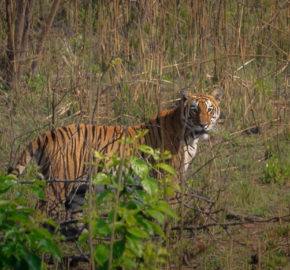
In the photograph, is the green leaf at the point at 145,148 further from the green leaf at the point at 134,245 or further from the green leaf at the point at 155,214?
the green leaf at the point at 134,245

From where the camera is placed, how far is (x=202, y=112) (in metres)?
4.49

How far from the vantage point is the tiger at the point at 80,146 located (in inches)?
146

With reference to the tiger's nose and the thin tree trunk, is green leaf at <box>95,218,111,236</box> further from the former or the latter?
the thin tree trunk

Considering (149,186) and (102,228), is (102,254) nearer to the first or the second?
(102,228)

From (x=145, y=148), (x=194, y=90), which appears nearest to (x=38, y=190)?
(x=145, y=148)

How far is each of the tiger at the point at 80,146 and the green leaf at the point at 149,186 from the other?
0.78 m

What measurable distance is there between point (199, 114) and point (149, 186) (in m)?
2.04

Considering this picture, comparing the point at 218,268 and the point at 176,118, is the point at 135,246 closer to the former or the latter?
the point at 218,268

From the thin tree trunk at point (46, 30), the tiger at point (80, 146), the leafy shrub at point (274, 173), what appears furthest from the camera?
the thin tree trunk at point (46, 30)

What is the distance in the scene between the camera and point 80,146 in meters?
4.03

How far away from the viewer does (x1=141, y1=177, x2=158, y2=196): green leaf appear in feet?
8.24

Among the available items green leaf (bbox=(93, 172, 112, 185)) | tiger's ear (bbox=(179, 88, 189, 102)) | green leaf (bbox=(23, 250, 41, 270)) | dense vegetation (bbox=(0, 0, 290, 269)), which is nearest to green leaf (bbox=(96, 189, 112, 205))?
green leaf (bbox=(93, 172, 112, 185))

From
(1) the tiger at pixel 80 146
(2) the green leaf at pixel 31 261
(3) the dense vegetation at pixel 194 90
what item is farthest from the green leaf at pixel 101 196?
(3) the dense vegetation at pixel 194 90

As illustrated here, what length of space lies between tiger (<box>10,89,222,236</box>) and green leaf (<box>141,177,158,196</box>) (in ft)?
2.55
